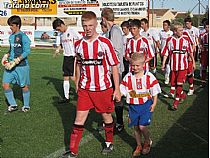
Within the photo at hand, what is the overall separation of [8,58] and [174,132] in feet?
11.9

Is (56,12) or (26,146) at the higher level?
(56,12)

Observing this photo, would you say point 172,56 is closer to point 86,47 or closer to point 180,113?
point 180,113

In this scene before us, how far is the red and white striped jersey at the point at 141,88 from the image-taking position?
5426mm

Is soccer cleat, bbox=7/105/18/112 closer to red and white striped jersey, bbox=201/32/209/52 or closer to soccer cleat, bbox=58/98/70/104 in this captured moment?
soccer cleat, bbox=58/98/70/104

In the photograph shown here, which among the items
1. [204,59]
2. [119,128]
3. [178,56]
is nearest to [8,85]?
[119,128]

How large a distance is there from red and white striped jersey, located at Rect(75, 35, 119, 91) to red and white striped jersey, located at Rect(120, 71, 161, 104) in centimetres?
33

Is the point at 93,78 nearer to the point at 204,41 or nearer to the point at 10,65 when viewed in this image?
the point at 10,65

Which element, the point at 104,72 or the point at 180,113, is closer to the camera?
the point at 104,72

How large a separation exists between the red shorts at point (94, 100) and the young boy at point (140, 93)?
0.27 m

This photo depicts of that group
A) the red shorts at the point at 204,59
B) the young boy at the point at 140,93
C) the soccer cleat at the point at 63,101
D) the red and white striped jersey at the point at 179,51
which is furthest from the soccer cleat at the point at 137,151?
the red shorts at the point at 204,59

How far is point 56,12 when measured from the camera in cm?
2975

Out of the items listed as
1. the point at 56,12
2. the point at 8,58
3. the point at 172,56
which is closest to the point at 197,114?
the point at 172,56

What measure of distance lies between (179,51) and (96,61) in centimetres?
387

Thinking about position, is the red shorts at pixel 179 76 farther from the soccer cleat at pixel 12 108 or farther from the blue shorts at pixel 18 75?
the soccer cleat at pixel 12 108
